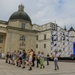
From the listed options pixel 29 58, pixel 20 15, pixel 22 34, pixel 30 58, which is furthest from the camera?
pixel 20 15

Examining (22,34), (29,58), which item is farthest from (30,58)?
(22,34)

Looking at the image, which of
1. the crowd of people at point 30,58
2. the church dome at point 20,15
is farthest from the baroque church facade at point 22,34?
the crowd of people at point 30,58

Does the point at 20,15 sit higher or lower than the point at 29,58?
higher

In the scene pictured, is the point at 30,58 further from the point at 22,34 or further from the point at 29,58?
the point at 22,34

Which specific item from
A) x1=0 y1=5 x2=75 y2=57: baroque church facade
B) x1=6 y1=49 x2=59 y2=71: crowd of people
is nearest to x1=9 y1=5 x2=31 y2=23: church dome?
x1=0 y1=5 x2=75 y2=57: baroque church facade

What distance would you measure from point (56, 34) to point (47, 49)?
275 inches

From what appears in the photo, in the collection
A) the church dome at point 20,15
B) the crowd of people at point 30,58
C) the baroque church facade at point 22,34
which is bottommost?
the crowd of people at point 30,58

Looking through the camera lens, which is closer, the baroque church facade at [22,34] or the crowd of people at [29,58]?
the crowd of people at [29,58]

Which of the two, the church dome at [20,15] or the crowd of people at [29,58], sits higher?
the church dome at [20,15]

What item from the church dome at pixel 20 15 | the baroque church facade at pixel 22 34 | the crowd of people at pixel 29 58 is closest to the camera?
the crowd of people at pixel 29 58

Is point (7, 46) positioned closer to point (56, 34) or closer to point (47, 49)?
point (47, 49)

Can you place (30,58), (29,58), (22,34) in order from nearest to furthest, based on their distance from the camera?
(30,58) < (29,58) < (22,34)

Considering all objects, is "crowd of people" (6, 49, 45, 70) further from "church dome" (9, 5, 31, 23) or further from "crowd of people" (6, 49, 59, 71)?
"church dome" (9, 5, 31, 23)

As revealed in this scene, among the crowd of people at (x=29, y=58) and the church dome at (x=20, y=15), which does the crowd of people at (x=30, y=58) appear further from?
the church dome at (x=20, y=15)
